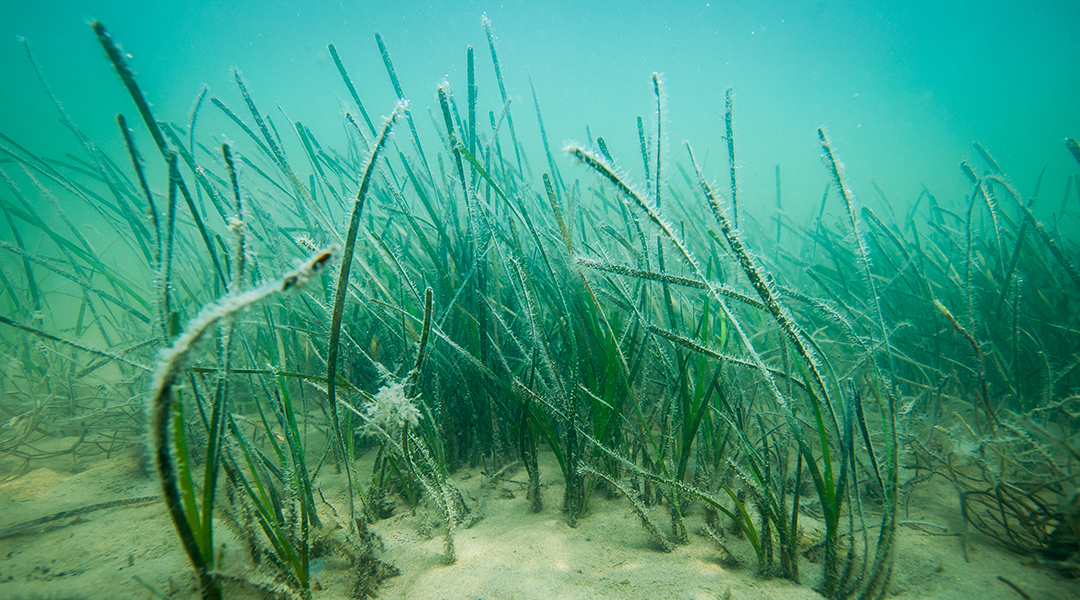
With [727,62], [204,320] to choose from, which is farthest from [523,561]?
[727,62]

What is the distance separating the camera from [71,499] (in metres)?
1.76

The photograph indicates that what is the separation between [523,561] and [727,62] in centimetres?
8728

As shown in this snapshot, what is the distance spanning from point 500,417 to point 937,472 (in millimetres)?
1845

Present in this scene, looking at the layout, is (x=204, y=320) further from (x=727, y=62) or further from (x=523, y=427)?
(x=727, y=62)

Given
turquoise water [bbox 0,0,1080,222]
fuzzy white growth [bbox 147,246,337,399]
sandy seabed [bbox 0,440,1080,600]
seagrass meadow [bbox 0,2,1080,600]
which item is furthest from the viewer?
turquoise water [bbox 0,0,1080,222]

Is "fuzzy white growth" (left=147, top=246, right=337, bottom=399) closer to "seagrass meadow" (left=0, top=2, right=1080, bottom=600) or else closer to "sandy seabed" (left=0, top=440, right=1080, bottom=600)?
"seagrass meadow" (left=0, top=2, right=1080, bottom=600)

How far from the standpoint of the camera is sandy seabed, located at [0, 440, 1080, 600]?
1.11 m

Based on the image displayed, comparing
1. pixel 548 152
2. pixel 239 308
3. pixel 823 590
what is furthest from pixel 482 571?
pixel 548 152

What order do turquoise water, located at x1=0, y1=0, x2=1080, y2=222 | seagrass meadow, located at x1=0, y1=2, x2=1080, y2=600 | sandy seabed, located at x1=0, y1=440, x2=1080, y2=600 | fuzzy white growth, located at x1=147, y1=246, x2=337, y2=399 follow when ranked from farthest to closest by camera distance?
1. turquoise water, located at x1=0, y1=0, x2=1080, y2=222
2. sandy seabed, located at x1=0, y1=440, x2=1080, y2=600
3. seagrass meadow, located at x1=0, y1=2, x2=1080, y2=600
4. fuzzy white growth, located at x1=147, y1=246, x2=337, y2=399

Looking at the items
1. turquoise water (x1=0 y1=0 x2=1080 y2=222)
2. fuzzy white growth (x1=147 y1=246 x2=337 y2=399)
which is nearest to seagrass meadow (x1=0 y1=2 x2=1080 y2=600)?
fuzzy white growth (x1=147 y1=246 x2=337 y2=399)

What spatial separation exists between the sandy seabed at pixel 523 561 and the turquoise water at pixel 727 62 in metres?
41.6

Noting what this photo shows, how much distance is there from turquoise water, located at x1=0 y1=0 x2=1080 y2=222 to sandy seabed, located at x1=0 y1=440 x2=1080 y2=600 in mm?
41582

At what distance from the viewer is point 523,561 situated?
49.4 inches

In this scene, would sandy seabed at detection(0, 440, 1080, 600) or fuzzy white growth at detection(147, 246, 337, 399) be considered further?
sandy seabed at detection(0, 440, 1080, 600)
